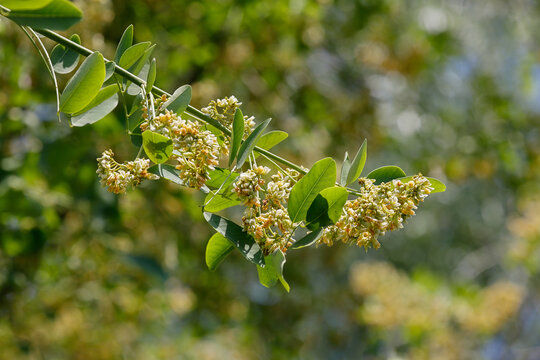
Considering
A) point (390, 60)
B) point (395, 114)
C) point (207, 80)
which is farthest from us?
point (395, 114)

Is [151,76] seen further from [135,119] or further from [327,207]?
[327,207]

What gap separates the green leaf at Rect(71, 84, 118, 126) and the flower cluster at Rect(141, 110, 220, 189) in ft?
0.45

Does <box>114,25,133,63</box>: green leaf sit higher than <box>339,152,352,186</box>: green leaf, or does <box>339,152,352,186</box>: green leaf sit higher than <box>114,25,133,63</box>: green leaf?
<box>339,152,352,186</box>: green leaf

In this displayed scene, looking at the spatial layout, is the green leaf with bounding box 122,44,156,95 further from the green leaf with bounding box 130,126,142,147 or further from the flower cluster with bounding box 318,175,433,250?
the flower cluster with bounding box 318,175,433,250

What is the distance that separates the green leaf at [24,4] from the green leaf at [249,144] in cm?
32

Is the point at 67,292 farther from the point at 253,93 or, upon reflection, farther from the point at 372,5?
the point at 372,5

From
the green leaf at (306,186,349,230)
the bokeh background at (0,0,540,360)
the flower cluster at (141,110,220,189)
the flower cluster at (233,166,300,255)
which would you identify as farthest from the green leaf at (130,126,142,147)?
the bokeh background at (0,0,540,360)

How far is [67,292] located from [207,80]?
1.39m

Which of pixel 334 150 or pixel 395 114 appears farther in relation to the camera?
pixel 395 114

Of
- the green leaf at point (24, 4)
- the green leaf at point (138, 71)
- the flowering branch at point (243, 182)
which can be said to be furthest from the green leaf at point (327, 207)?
the green leaf at point (24, 4)

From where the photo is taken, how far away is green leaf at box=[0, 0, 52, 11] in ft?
2.50

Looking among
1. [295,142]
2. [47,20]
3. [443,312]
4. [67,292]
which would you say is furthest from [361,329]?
[47,20]

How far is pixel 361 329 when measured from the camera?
193 inches

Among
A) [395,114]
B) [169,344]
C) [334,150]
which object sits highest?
[395,114]
